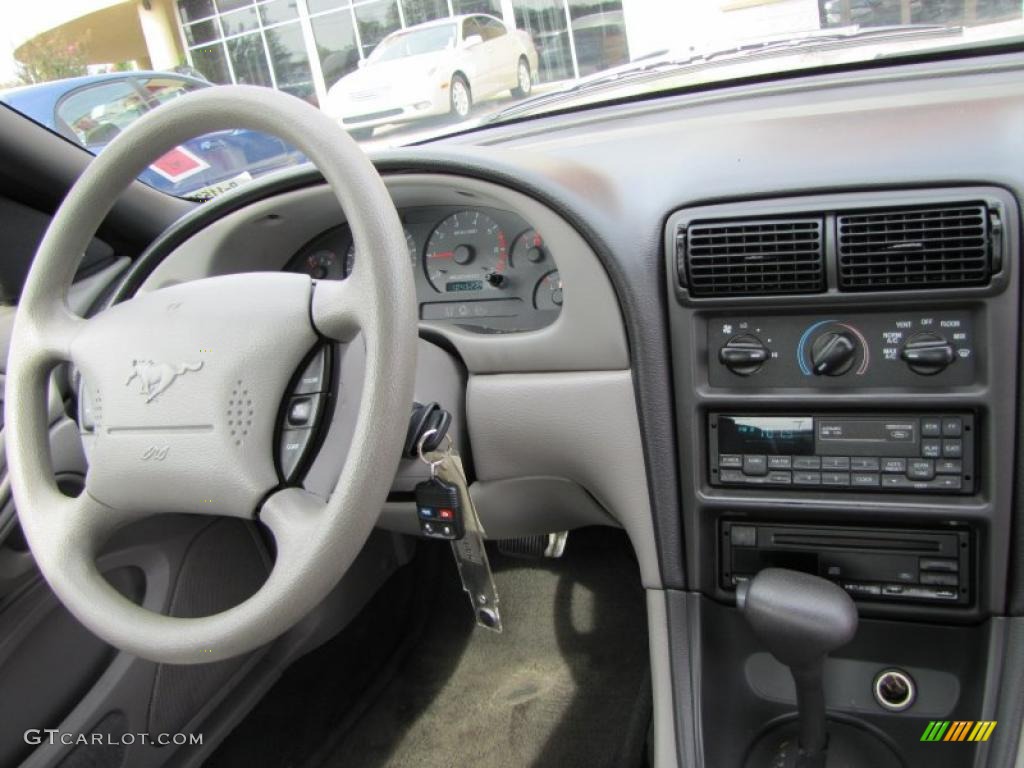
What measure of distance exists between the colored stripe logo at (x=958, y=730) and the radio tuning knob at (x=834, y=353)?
637 millimetres

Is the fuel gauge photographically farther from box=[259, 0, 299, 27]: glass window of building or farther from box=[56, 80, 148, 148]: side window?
box=[259, 0, 299, 27]: glass window of building

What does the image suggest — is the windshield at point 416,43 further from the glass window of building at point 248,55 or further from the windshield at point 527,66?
the glass window of building at point 248,55

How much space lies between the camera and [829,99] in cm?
156

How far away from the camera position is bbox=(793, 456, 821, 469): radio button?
1.32m

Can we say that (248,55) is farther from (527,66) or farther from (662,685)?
(662,685)

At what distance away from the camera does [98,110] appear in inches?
80.9

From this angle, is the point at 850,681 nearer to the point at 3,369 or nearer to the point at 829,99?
the point at 829,99

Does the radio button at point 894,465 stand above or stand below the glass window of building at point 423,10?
below

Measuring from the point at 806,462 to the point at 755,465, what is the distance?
79 millimetres

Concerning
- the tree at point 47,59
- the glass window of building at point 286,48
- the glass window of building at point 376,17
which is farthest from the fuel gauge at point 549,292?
the glass window of building at point 286,48

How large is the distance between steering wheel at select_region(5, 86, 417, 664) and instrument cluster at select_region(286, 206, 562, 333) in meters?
0.53

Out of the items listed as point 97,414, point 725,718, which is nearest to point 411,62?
point 97,414

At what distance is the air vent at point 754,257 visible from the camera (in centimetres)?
122

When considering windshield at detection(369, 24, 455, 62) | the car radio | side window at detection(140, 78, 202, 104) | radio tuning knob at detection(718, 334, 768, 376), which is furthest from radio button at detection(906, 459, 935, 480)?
windshield at detection(369, 24, 455, 62)
